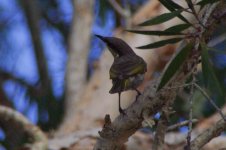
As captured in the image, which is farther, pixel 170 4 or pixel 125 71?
pixel 125 71

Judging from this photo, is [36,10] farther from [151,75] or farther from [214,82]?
[214,82]

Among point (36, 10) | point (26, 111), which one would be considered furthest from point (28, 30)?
point (26, 111)

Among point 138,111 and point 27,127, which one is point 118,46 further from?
point 27,127

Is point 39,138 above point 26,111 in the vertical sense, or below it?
below

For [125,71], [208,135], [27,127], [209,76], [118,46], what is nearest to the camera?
[209,76]

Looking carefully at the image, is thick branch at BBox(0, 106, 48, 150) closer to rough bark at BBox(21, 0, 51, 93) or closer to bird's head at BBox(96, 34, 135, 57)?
bird's head at BBox(96, 34, 135, 57)

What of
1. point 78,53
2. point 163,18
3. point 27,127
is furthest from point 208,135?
point 78,53

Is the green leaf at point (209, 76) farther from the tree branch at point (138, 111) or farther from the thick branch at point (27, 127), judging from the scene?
the thick branch at point (27, 127)

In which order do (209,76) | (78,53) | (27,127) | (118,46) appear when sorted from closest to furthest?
(209,76)
(118,46)
(27,127)
(78,53)
